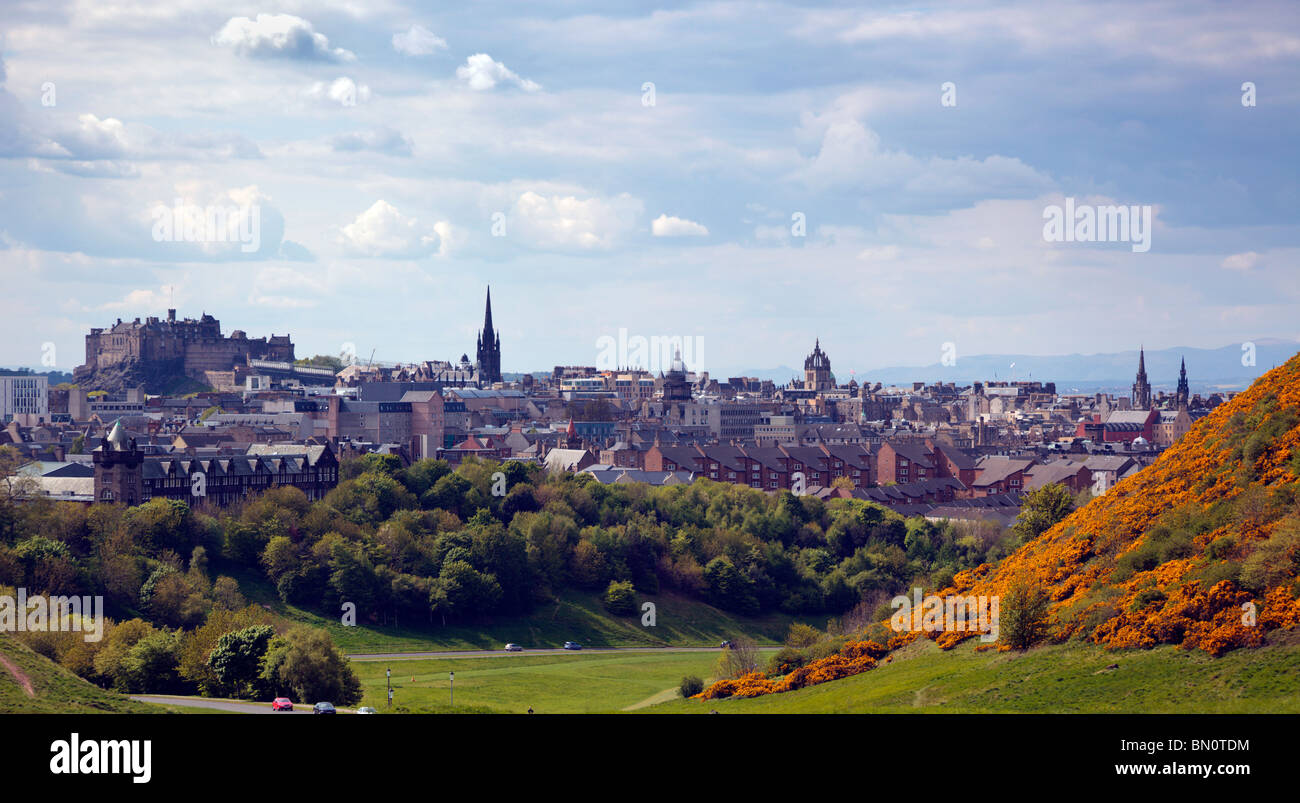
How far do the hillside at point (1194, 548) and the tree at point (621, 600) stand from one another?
127 ft

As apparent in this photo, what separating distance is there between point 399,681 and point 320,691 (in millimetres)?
11692

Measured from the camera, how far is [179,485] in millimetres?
107875

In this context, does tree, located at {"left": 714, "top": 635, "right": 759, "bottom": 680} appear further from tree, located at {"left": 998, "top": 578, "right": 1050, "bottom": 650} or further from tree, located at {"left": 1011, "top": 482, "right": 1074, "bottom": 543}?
tree, located at {"left": 1011, "top": 482, "right": 1074, "bottom": 543}

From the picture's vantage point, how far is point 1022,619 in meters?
48.2

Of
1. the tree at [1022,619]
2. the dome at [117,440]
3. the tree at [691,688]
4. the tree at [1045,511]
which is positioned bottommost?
the tree at [691,688]

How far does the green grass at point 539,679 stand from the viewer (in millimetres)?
65812

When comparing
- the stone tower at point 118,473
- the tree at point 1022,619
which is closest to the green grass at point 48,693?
the tree at point 1022,619

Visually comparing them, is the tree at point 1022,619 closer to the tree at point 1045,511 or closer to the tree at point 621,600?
the tree at point 1045,511

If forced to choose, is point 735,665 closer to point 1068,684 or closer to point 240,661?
point 240,661

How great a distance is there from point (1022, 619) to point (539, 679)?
32.6 meters

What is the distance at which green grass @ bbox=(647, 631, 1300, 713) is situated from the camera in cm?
3828

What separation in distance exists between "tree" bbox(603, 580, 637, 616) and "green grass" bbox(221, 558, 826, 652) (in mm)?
507

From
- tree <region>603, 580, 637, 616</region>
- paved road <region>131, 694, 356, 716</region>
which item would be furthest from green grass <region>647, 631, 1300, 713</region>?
tree <region>603, 580, 637, 616</region>
